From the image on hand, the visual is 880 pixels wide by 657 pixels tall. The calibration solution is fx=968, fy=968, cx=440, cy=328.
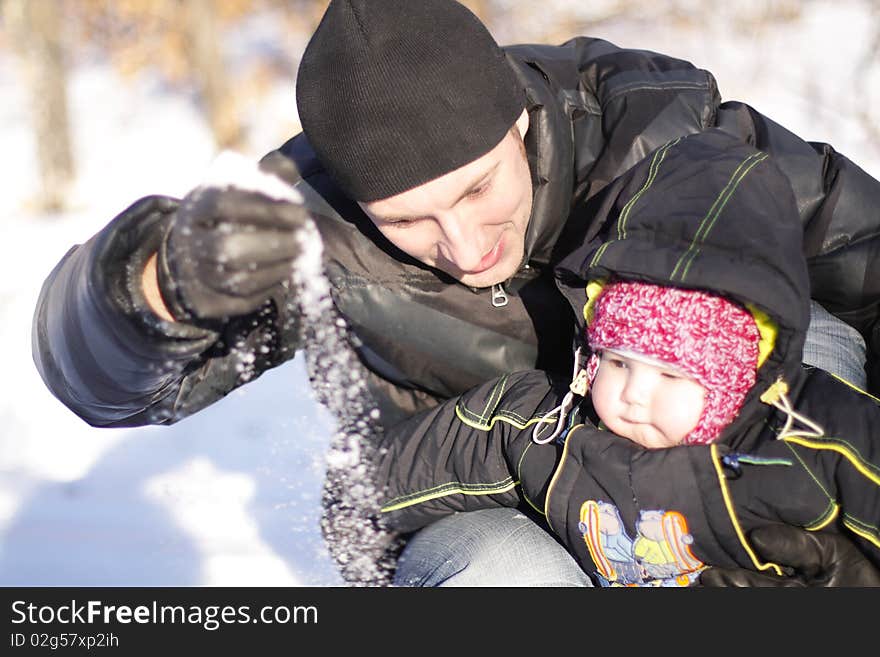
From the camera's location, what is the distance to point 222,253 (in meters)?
1.44

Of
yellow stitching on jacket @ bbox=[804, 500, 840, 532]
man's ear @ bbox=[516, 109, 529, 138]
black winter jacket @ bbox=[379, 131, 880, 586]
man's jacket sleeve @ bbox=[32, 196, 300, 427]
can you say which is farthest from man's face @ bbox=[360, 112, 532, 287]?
yellow stitching on jacket @ bbox=[804, 500, 840, 532]

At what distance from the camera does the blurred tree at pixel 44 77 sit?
4.44 metres

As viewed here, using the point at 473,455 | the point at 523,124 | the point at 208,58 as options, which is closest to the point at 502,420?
the point at 473,455

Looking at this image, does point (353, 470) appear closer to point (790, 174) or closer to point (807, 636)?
point (807, 636)

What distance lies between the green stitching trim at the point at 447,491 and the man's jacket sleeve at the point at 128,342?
1.18ft

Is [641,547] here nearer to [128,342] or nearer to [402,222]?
[402,222]

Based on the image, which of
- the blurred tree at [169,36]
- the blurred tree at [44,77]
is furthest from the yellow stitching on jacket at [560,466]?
the blurred tree at [169,36]

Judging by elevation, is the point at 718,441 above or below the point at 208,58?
below

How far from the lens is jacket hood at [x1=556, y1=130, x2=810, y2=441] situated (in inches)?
52.2

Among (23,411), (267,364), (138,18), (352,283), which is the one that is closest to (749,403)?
(352,283)

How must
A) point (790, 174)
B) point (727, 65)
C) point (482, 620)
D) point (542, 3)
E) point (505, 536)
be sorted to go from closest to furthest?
point (482, 620)
point (505, 536)
point (790, 174)
point (727, 65)
point (542, 3)

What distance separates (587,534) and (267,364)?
70 cm

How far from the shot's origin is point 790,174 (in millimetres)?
1771

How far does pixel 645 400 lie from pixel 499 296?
1.47 feet
